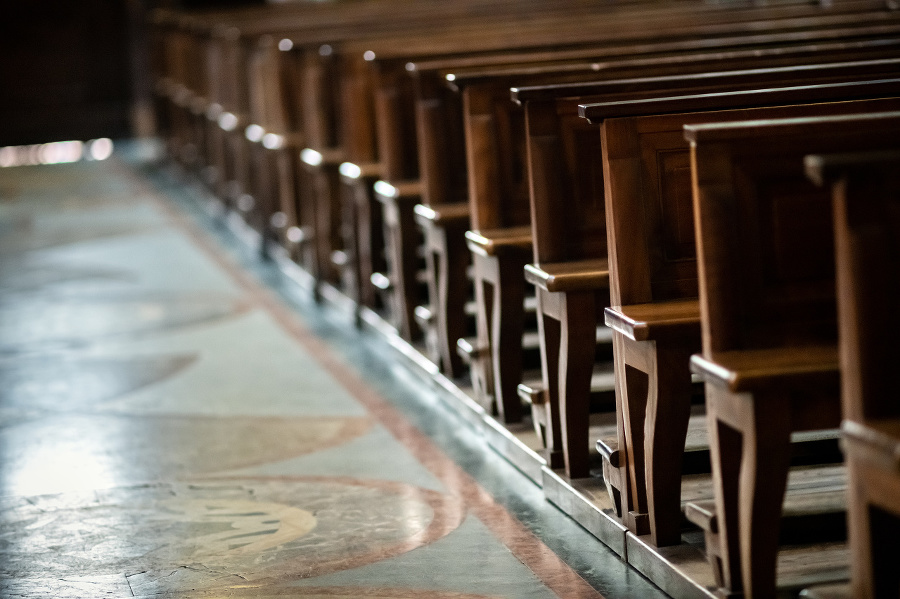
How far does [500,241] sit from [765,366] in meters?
1.44

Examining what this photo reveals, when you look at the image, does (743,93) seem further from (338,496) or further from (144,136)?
(144,136)

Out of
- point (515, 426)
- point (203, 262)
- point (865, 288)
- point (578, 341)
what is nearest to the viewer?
point (865, 288)

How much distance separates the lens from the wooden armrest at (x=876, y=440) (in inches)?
76.3

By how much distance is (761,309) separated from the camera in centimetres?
248

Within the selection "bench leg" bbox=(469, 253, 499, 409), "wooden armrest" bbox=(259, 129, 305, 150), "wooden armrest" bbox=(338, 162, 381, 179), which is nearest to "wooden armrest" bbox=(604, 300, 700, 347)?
"bench leg" bbox=(469, 253, 499, 409)

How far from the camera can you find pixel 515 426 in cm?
381

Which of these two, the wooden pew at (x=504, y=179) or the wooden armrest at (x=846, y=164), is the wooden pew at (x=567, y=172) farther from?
the wooden armrest at (x=846, y=164)

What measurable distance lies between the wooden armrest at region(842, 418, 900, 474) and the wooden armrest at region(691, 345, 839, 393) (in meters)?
0.26

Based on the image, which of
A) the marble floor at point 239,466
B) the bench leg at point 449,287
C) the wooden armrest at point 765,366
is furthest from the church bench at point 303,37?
the wooden armrest at point 765,366

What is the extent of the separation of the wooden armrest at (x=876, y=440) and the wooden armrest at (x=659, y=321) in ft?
2.22

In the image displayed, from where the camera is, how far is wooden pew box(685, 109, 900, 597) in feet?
7.65

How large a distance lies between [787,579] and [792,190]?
30.4 inches

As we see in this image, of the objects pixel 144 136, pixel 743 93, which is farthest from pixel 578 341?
pixel 144 136

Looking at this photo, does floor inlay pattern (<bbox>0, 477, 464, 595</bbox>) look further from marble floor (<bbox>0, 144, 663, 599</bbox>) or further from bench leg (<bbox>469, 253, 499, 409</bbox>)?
bench leg (<bbox>469, 253, 499, 409</bbox>)
